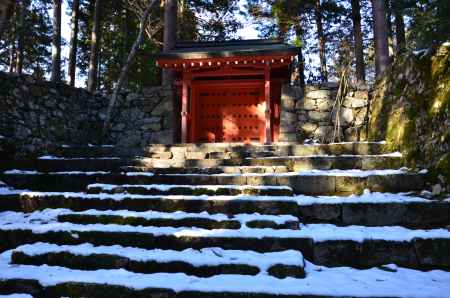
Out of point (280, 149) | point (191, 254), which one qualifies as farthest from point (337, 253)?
point (280, 149)

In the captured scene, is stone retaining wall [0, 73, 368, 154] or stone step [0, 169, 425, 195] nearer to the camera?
stone step [0, 169, 425, 195]

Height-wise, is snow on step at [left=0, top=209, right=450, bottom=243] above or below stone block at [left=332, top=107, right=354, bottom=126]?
below

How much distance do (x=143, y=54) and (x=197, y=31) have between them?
2824mm

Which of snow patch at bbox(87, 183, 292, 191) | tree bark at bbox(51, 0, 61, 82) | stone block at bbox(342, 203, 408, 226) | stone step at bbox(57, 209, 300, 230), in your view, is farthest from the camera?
tree bark at bbox(51, 0, 61, 82)

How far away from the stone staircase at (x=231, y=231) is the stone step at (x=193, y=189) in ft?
0.04

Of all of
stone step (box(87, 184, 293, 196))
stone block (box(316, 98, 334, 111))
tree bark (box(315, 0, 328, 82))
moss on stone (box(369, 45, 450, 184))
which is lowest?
stone step (box(87, 184, 293, 196))

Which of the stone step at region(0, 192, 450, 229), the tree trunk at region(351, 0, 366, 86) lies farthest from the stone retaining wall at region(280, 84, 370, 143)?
the stone step at region(0, 192, 450, 229)

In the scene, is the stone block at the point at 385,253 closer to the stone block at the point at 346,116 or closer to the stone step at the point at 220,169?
the stone step at the point at 220,169

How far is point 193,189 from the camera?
4.25m

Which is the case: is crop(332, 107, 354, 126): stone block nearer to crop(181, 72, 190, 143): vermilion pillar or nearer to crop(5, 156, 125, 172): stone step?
crop(181, 72, 190, 143): vermilion pillar

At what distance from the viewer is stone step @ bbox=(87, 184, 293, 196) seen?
414cm

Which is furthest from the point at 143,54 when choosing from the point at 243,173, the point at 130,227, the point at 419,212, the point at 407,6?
the point at 419,212

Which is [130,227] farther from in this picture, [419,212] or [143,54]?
[143,54]

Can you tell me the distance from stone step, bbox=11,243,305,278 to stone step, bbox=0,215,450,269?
4.6 inches
